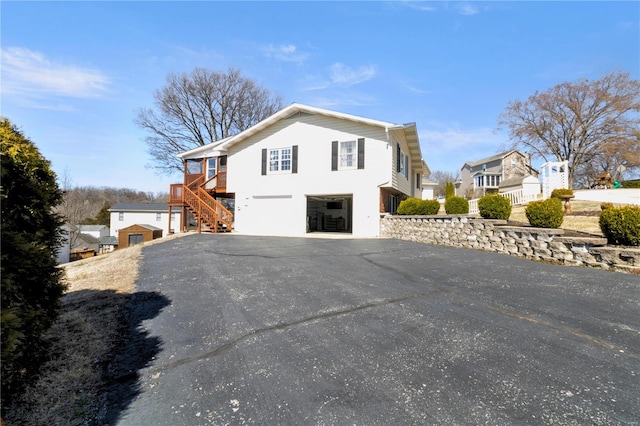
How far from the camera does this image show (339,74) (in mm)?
13852

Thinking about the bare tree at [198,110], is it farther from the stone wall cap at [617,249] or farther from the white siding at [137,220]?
the stone wall cap at [617,249]

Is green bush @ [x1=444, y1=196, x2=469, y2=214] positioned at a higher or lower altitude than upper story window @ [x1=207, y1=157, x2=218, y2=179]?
lower

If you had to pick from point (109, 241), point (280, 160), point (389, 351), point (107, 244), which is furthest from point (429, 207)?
point (107, 244)

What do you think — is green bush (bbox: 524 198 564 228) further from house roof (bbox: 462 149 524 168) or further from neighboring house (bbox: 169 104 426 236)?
house roof (bbox: 462 149 524 168)

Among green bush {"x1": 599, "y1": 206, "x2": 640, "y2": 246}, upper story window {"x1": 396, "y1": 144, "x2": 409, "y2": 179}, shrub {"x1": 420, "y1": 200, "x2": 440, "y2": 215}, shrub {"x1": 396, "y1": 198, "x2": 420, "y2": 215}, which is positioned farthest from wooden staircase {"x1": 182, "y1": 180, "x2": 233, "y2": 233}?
green bush {"x1": 599, "y1": 206, "x2": 640, "y2": 246}

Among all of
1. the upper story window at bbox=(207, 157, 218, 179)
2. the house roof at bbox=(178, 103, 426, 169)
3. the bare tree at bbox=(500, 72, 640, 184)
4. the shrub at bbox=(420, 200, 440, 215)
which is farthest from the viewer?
the bare tree at bbox=(500, 72, 640, 184)

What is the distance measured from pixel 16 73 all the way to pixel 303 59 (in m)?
10.4

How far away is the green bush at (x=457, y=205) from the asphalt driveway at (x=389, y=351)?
5.21 meters

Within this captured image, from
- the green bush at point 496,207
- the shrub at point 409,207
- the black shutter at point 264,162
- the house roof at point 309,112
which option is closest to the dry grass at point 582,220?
the green bush at point 496,207

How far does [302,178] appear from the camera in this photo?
15406 mm

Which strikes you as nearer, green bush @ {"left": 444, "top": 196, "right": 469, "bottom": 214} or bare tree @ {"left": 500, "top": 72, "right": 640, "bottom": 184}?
green bush @ {"left": 444, "top": 196, "right": 469, "bottom": 214}

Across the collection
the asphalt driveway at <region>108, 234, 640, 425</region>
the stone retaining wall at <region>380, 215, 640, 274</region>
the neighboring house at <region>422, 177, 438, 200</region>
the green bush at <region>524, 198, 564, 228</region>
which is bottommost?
the asphalt driveway at <region>108, 234, 640, 425</region>

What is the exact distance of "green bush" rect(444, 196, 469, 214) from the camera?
10438 millimetres

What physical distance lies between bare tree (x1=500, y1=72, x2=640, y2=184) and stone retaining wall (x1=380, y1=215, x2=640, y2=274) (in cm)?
2596
